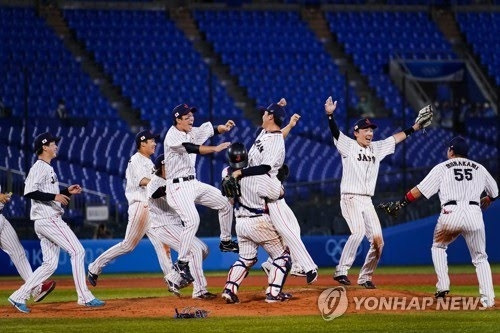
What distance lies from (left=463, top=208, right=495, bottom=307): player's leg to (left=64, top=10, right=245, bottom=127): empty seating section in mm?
14838

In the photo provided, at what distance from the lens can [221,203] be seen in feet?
48.7

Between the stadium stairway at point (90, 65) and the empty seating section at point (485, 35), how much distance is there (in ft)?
37.6

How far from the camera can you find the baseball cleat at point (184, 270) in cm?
1420

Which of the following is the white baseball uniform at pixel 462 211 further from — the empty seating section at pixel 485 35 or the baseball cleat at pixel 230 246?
the empty seating section at pixel 485 35

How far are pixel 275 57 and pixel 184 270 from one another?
829 inches

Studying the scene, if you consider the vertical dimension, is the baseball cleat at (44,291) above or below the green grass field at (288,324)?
above

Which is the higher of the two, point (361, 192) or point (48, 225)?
point (361, 192)

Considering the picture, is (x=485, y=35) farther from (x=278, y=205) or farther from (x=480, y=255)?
(x=278, y=205)

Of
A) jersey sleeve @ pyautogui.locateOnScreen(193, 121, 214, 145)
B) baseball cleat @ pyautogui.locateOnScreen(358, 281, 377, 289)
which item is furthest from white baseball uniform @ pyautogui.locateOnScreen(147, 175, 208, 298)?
baseball cleat @ pyautogui.locateOnScreen(358, 281, 377, 289)

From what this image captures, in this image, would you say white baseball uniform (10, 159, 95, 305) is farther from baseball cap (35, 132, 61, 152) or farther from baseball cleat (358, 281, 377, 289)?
baseball cleat (358, 281, 377, 289)

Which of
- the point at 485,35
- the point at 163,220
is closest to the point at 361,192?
the point at 163,220

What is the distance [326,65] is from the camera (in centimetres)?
3522

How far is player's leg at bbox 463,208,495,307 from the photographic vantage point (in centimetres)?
1343

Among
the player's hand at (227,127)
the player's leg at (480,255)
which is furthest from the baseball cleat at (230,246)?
the player's leg at (480,255)
